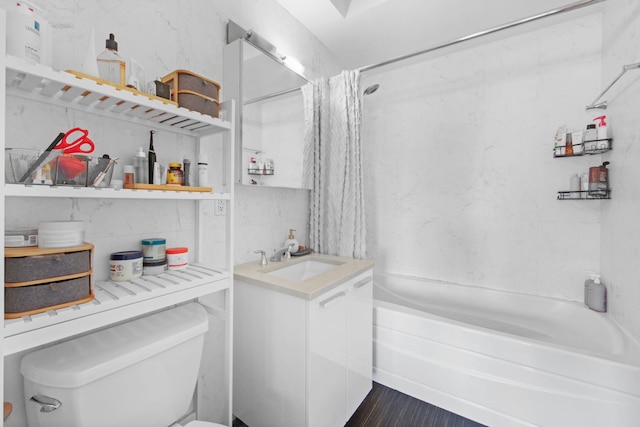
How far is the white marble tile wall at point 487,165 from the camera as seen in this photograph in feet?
6.16

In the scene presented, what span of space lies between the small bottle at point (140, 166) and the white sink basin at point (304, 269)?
0.88 meters

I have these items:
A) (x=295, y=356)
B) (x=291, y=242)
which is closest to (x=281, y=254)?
(x=291, y=242)

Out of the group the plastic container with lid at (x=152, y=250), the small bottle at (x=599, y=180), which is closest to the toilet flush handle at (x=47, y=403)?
the plastic container with lid at (x=152, y=250)

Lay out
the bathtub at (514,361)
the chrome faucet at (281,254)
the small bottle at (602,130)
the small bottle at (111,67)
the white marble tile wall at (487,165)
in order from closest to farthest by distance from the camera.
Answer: the small bottle at (111,67) → the bathtub at (514,361) → the small bottle at (602,130) → the chrome faucet at (281,254) → the white marble tile wall at (487,165)

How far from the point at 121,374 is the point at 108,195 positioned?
1.74ft

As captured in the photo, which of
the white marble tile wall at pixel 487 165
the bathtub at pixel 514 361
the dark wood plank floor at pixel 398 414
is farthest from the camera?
the white marble tile wall at pixel 487 165

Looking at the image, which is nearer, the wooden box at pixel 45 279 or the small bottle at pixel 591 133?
the wooden box at pixel 45 279

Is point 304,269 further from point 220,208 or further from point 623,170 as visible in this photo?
point 623,170

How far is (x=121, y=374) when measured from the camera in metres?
0.82

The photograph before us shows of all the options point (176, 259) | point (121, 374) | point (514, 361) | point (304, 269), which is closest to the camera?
point (121, 374)

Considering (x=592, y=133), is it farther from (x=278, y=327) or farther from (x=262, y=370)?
(x=262, y=370)

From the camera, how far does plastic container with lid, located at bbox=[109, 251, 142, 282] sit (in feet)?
3.18

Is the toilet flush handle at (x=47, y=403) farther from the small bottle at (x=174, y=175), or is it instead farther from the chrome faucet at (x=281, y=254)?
the chrome faucet at (x=281, y=254)

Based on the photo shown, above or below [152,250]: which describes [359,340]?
below
